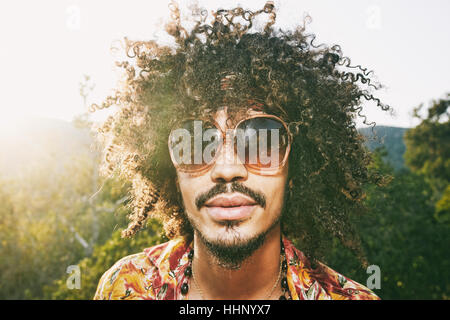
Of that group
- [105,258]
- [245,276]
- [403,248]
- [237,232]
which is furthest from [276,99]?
[403,248]

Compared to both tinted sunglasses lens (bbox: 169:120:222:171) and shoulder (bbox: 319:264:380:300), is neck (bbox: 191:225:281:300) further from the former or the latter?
tinted sunglasses lens (bbox: 169:120:222:171)

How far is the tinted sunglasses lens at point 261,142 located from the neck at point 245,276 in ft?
1.77

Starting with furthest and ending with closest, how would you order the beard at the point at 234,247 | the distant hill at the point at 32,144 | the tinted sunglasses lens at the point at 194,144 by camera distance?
the distant hill at the point at 32,144 → the tinted sunglasses lens at the point at 194,144 → the beard at the point at 234,247

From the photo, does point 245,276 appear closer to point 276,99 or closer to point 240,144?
point 240,144

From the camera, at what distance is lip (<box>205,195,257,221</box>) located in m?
2.05

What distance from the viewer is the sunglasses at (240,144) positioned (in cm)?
212

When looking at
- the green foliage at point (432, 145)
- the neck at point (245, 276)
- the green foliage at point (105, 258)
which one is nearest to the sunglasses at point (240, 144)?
the neck at point (245, 276)

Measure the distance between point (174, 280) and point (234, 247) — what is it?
28.0 inches

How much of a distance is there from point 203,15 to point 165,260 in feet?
6.58

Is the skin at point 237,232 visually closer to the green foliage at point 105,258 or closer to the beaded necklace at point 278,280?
the beaded necklace at point 278,280

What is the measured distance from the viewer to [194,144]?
2.20 m

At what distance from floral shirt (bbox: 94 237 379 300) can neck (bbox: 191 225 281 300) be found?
16 cm
